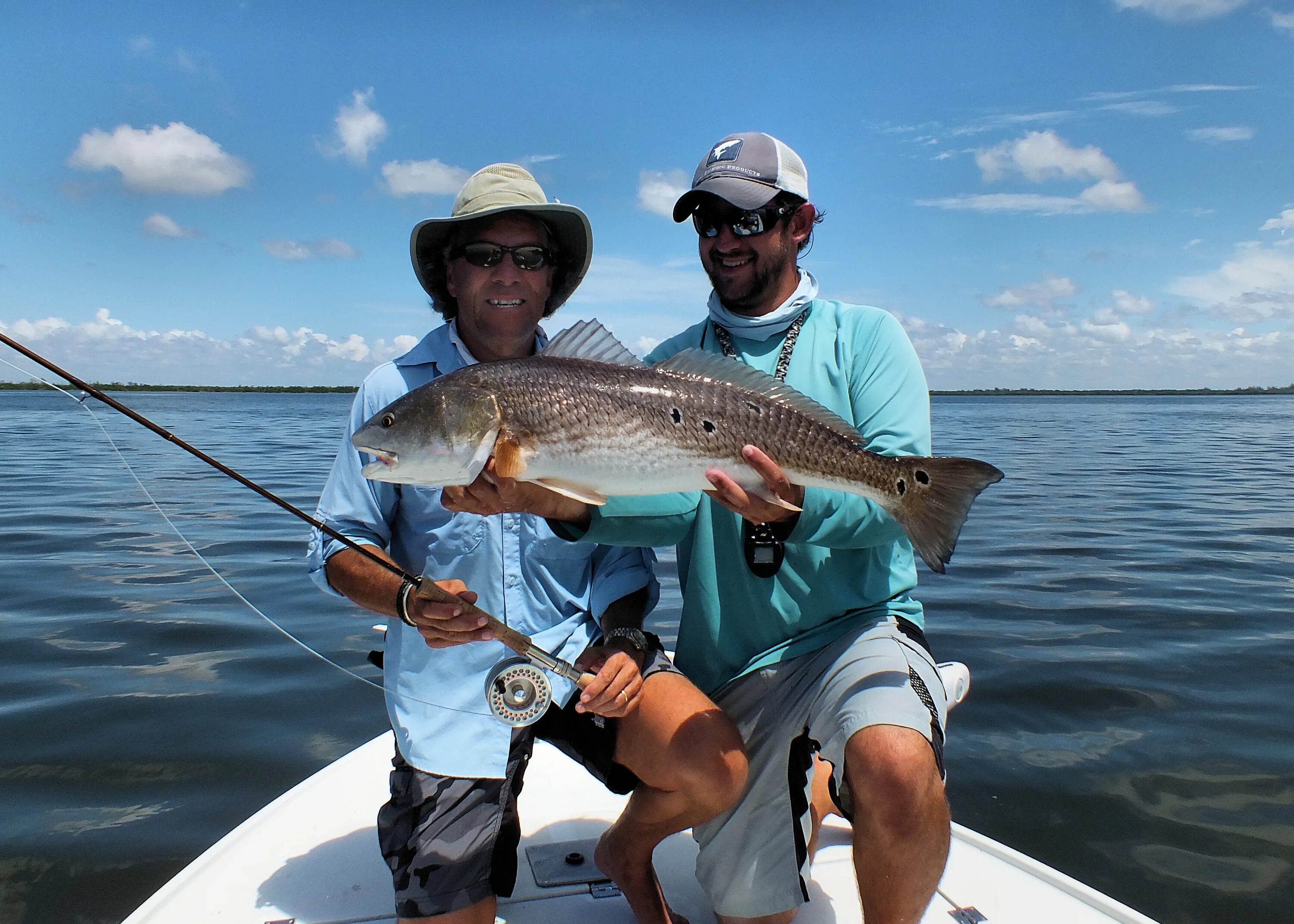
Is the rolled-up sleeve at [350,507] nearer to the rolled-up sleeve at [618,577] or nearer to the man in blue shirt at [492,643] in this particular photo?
the man in blue shirt at [492,643]

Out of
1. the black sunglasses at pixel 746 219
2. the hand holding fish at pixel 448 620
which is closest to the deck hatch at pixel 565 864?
the hand holding fish at pixel 448 620

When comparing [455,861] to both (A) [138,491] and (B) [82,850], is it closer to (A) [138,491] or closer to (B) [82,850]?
(B) [82,850]

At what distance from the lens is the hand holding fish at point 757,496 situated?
3.03 m

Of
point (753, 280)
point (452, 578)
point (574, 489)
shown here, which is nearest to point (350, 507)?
point (452, 578)

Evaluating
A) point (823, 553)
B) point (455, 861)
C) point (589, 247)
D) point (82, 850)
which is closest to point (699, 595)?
point (823, 553)

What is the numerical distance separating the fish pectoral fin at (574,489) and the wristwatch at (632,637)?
815 mm

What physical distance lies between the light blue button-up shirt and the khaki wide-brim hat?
1.71ft

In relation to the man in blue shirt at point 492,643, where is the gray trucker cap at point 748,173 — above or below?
above

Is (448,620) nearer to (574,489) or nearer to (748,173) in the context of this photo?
(574,489)

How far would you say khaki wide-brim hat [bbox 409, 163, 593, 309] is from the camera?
3.73 metres

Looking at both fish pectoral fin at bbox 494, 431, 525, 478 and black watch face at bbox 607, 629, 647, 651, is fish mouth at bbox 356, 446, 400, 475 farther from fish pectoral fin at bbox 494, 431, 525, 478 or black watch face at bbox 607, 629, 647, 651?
black watch face at bbox 607, 629, 647, 651

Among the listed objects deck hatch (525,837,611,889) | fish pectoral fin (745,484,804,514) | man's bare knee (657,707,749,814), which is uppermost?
fish pectoral fin (745,484,804,514)

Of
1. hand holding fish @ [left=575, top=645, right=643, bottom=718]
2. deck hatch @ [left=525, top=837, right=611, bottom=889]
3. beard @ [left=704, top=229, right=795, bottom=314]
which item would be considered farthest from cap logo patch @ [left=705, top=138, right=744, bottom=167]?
deck hatch @ [left=525, top=837, right=611, bottom=889]

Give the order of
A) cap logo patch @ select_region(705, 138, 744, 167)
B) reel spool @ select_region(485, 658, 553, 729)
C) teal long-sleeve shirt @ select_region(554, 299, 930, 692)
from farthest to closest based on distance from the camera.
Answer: cap logo patch @ select_region(705, 138, 744, 167) → teal long-sleeve shirt @ select_region(554, 299, 930, 692) → reel spool @ select_region(485, 658, 553, 729)
